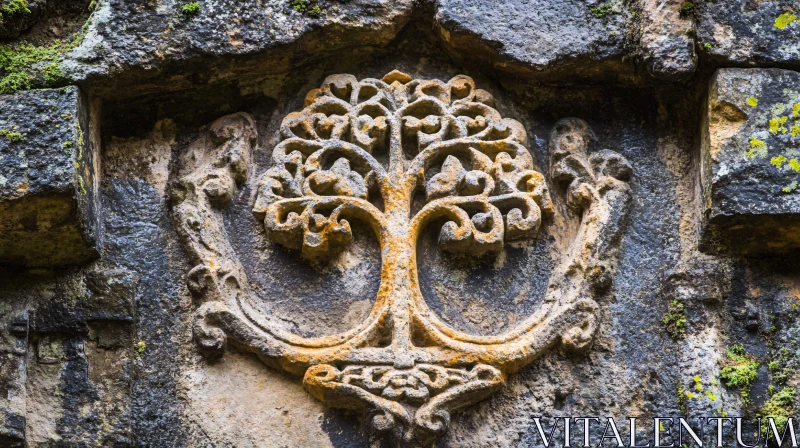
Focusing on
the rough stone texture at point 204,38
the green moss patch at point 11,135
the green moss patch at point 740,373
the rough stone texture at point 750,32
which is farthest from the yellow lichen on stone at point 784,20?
the green moss patch at point 11,135

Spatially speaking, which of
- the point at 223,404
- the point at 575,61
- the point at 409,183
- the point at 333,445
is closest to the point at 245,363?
the point at 223,404

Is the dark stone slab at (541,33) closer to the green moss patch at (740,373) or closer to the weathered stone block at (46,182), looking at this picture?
the green moss patch at (740,373)

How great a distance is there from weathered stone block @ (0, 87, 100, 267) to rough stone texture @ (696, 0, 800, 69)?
1.76 metres

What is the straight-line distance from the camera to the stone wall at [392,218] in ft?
11.2

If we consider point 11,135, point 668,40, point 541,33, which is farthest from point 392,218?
point 11,135

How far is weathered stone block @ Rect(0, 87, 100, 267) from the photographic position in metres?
3.41

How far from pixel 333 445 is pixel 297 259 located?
0.56 metres

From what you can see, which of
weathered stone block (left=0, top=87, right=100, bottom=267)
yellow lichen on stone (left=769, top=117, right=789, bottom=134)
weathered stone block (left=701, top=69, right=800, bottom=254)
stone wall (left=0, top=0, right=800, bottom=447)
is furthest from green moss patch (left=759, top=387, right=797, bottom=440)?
weathered stone block (left=0, top=87, right=100, bottom=267)

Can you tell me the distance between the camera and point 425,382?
3314 millimetres

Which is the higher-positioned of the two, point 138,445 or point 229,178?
point 229,178

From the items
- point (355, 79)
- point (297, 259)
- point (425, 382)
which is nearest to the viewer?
point (425, 382)

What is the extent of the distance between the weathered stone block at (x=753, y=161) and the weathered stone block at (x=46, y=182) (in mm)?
1706

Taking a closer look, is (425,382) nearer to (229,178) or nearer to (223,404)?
(223,404)

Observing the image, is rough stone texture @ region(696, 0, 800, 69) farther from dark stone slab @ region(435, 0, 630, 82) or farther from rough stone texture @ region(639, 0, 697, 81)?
dark stone slab @ region(435, 0, 630, 82)
